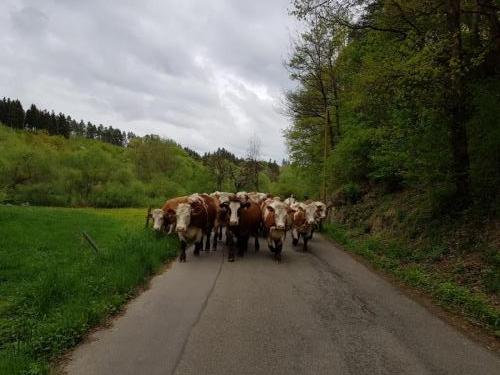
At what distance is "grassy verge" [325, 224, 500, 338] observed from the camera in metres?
7.61

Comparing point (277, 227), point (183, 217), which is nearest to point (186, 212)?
point (183, 217)

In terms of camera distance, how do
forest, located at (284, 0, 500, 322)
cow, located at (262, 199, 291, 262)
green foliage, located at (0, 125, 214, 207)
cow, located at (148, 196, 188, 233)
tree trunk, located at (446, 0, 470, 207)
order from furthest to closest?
green foliage, located at (0, 125, 214, 207), cow, located at (148, 196, 188, 233), cow, located at (262, 199, 291, 262), tree trunk, located at (446, 0, 470, 207), forest, located at (284, 0, 500, 322)

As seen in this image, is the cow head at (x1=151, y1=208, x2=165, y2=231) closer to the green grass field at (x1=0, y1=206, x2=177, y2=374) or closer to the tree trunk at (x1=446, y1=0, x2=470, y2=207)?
the green grass field at (x1=0, y1=206, x2=177, y2=374)

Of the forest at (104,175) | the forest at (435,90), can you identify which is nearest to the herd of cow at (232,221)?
the forest at (435,90)

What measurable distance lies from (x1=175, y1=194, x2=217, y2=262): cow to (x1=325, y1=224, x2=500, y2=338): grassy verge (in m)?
5.55

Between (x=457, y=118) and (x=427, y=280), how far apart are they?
16.5ft

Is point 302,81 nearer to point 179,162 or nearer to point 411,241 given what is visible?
point 411,241

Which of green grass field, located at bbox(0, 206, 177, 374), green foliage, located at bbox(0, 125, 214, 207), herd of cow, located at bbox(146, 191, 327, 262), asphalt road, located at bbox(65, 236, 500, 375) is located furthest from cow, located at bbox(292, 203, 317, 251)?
green foliage, located at bbox(0, 125, 214, 207)

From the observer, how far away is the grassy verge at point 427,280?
7613 mm

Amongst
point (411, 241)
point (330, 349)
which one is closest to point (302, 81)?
point (411, 241)

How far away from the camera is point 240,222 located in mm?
13406

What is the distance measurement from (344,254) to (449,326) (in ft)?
25.7

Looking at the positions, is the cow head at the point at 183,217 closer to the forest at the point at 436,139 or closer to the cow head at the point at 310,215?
the cow head at the point at 310,215

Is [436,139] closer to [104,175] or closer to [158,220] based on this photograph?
[158,220]
